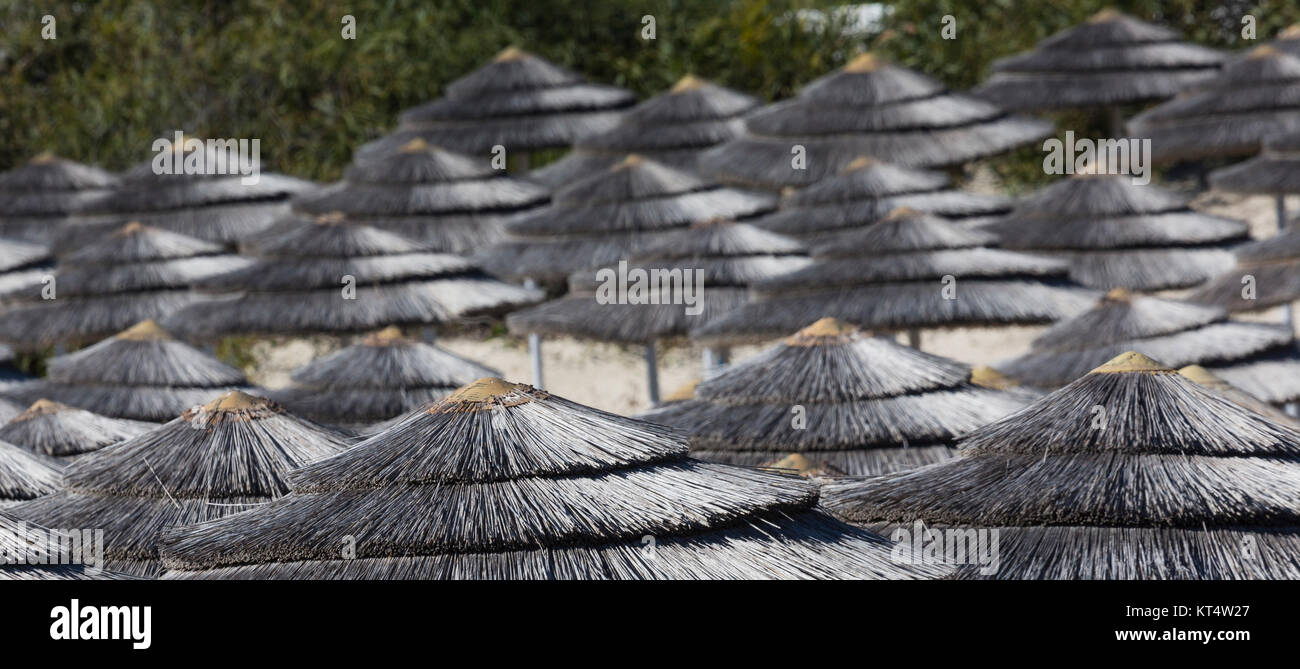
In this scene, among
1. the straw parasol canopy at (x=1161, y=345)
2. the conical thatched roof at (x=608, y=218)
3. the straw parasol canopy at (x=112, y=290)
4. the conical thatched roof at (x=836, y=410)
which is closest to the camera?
the conical thatched roof at (x=836, y=410)

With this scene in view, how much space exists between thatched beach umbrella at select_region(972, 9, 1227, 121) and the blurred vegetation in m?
1.51

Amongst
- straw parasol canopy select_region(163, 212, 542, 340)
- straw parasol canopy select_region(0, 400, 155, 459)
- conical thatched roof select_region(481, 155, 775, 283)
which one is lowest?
straw parasol canopy select_region(0, 400, 155, 459)

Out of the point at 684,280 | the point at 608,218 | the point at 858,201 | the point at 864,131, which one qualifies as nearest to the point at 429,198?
the point at 608,218

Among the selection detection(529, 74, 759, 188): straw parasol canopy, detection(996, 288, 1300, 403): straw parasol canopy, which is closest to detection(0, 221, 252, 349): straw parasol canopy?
detection(529, 74, 759, 188): straw parasol canopy

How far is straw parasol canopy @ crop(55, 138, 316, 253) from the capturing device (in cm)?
2056

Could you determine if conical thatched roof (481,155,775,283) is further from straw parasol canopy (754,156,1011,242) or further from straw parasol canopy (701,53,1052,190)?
straw parasol canopy (701,53,1052,190)

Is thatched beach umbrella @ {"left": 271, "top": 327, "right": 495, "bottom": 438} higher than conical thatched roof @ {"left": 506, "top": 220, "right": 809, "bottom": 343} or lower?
lower

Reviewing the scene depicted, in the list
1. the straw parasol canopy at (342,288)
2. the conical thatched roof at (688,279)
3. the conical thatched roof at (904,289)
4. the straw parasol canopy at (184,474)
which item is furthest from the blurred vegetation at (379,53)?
the straw parasol canopy at (184,474)

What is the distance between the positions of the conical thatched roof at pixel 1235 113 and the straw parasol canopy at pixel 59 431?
48.2 feet

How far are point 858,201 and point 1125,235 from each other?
2.49 meters

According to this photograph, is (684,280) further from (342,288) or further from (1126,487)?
(1126,487)

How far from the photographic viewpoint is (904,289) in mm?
14375

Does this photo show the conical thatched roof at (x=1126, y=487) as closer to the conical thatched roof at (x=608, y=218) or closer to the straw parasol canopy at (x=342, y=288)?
the straw parasol canopy at (x=342, y=288)

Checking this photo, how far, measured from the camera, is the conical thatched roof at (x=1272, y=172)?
20141 millimetres
